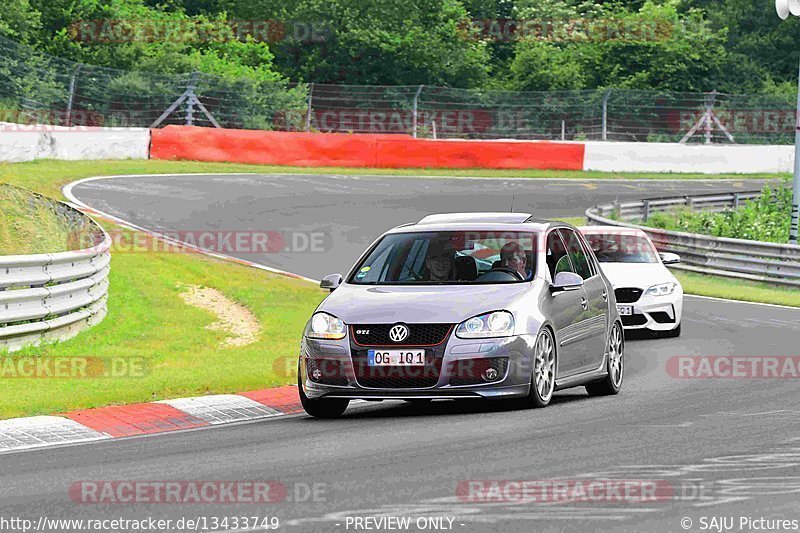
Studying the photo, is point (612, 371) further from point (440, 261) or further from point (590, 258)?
point (440, 261)

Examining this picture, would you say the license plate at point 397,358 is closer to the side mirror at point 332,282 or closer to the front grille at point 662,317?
the side mirror at point 332,282

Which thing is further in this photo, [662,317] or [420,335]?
[662,317]

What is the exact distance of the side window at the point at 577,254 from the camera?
12.7 m

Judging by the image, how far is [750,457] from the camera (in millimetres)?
8820

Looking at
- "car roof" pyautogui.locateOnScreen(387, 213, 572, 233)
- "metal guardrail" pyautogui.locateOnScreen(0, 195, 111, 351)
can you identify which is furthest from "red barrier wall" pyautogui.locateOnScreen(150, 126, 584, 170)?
"car roof" pyautogui.locateOnScreen(387, 213, 572, 233)

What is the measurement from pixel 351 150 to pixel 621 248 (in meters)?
23.8

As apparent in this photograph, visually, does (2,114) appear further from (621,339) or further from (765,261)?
(621,339)

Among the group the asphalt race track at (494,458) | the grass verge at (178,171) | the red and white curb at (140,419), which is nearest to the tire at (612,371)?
the asphalt race track at (494,458)

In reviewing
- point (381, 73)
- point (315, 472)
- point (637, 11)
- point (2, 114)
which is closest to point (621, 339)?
point (315, 472)

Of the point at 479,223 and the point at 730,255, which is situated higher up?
the point at 479,223

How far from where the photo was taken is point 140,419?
1104cm

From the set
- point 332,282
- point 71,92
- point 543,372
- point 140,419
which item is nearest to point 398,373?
point 543,372

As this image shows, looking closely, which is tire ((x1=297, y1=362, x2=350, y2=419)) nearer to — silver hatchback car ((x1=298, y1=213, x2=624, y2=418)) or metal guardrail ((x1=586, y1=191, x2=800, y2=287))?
silver hatchback car ((x1=298, y1=213, x2=624, y2=418))

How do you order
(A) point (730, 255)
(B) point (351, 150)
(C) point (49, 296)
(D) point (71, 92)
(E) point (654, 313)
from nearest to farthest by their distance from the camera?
(C) point (49, 296), (E) point (654, 313), (A) point (730, 255), (D) point (71, 92), (B) point (351, 150)
